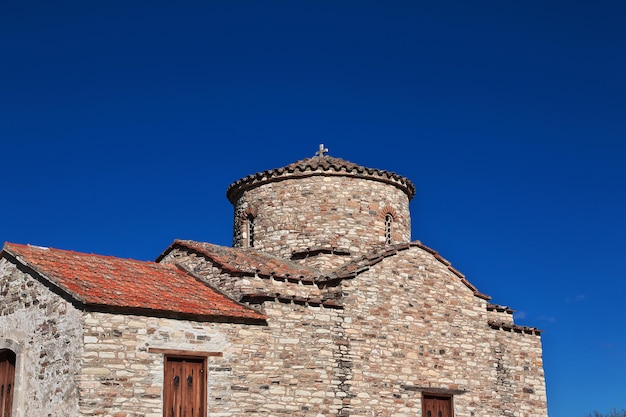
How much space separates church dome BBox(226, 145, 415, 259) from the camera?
2019 cm

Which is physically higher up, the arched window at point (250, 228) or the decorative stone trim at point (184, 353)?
the arched window at point (250, 228)

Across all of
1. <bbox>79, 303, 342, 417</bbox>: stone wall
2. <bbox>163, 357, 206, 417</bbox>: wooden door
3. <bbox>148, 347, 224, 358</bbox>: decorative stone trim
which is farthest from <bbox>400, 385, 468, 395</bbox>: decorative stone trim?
<bbox>163, 357, 206, 417</bbox>: wooden door

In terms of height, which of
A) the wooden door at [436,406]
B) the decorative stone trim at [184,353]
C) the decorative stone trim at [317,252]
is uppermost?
the decorative stone trim at [317,252]

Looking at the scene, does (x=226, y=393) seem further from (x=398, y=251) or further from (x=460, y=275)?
(x=460, y=275)

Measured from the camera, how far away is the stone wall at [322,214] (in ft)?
66.2

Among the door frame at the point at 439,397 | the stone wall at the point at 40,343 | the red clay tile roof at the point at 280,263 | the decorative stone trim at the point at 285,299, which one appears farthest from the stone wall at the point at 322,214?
the stone wall at the point at 40,343

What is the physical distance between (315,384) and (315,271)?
385 cm

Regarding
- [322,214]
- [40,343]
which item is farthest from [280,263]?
Answer: [40,343]

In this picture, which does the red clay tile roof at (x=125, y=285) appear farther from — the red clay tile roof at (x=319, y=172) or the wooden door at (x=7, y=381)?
the red clay tile roof at (x=319, y=172)

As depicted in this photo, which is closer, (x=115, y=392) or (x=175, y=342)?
(x=115, y=392)

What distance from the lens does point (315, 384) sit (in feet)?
52.2

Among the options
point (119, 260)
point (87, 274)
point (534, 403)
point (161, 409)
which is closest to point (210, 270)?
point (119, 260)

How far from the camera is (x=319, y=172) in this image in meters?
20.7

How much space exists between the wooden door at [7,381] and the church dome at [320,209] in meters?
7.54
